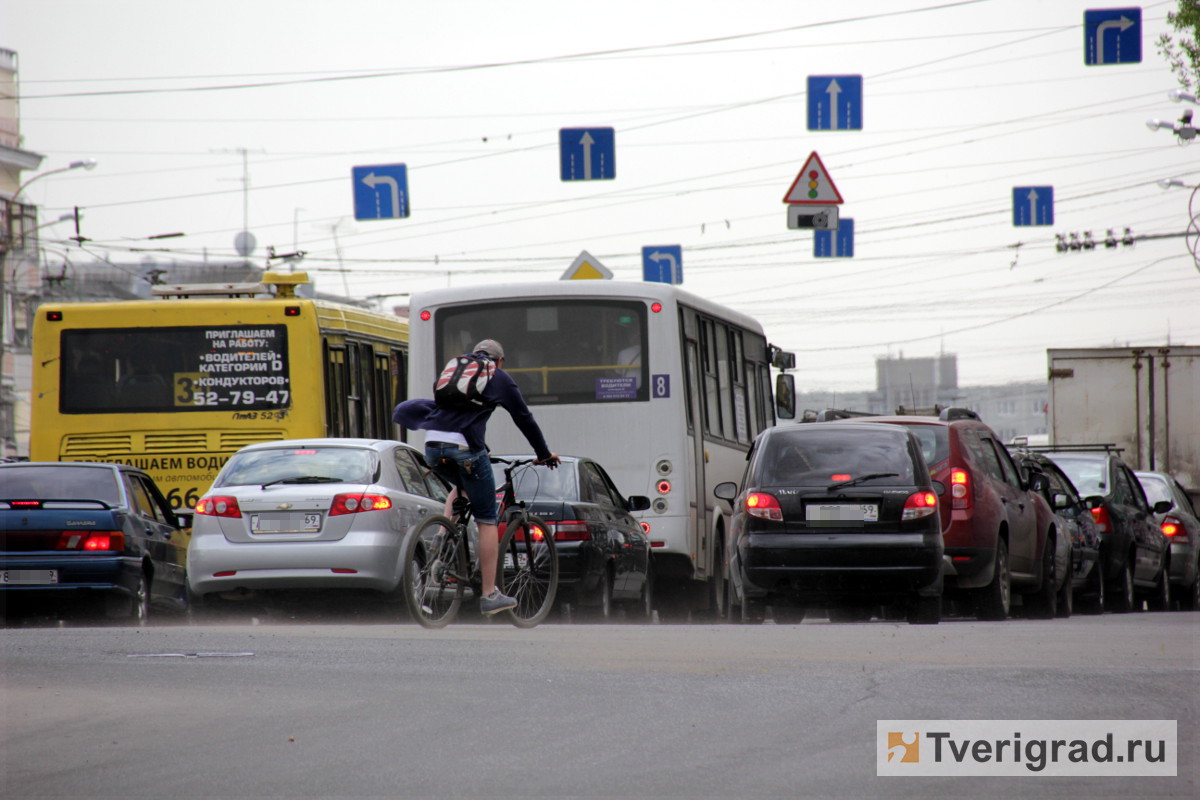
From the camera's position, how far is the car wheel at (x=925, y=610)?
14.1 metres

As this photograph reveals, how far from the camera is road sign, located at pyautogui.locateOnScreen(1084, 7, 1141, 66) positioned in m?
21.9

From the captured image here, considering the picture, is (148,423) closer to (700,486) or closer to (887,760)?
(700,486)

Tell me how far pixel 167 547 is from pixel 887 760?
11.2m

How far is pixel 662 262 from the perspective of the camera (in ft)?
98.5

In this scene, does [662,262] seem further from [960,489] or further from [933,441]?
[960,489]

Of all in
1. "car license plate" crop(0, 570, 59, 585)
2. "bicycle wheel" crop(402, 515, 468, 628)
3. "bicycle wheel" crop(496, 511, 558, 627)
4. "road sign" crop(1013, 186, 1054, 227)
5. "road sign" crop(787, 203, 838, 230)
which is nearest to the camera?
"bicycle wheel" crop(402, 515, 468, 628)

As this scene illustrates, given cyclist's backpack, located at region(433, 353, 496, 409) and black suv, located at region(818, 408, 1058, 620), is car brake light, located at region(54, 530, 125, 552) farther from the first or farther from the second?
black suv, located at region(818, 408, 1058, 620)

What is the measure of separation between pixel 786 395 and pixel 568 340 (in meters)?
6.24

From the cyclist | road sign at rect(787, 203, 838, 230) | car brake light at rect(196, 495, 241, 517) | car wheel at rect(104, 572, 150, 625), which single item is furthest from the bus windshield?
the cyclist

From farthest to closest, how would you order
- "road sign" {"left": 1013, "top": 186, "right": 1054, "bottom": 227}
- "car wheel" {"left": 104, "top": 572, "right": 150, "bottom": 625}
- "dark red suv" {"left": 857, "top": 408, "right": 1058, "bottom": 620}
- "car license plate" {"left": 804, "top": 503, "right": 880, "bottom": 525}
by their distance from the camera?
"road sign" {"left": 1013, "top": 186, "right": 1054, "bottom": 227}, "car wheel" {"left": 104, "top": 572, "right": 150, "bottom": 625}, "dark red suv" {"left": 857, "top": 408, "right": 1058, "bottom": 620}, "car license plate" {"left": 804, "top": 503, "right": 880, "bottom": 525}

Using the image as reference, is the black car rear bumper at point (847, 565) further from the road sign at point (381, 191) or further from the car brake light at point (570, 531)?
the road sign at point (381, 191)

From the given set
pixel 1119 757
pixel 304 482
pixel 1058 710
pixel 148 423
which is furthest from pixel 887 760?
pixel 148 423

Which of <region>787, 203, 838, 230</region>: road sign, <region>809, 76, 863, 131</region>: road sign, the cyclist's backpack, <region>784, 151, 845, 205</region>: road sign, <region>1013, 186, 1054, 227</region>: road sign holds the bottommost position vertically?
the cyclist's backpack

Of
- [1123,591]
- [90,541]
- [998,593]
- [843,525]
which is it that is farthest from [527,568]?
[1123,591]
